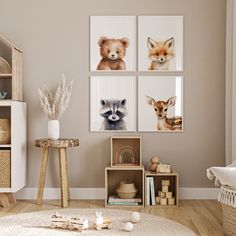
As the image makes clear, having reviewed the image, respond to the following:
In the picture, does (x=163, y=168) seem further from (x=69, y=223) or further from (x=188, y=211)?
(x=69, y=223)

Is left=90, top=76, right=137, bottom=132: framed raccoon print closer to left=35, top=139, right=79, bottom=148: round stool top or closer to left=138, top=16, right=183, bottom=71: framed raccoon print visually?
left=138, top=16, right=183, bottom=71: framed raccoon print

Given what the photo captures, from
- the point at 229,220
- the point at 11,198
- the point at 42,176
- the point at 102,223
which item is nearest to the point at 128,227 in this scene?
the point at 102,223

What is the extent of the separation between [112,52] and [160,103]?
727 millimetres

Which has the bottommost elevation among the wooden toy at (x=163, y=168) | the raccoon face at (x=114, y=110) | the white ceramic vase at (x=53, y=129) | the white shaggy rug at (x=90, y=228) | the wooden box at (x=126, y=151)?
the white shaggy rug at (x=90, y=228)

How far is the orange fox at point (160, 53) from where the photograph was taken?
191 inches

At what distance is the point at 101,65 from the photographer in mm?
4852

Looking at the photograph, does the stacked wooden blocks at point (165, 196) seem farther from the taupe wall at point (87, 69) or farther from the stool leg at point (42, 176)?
the stool leg at point (42, 176)

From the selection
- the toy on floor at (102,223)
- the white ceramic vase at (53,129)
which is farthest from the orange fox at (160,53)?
the toy on floor at (102,223)

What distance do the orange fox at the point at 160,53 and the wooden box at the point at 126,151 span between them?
2.61 ft

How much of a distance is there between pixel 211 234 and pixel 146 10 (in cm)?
246

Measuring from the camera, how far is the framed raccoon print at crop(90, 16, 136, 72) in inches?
191

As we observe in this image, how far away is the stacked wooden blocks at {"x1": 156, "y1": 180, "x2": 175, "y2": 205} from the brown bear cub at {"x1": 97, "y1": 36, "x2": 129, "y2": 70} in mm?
1270

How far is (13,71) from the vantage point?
4.53 metres

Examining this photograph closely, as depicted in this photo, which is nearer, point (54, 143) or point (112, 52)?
point (54, 143)
